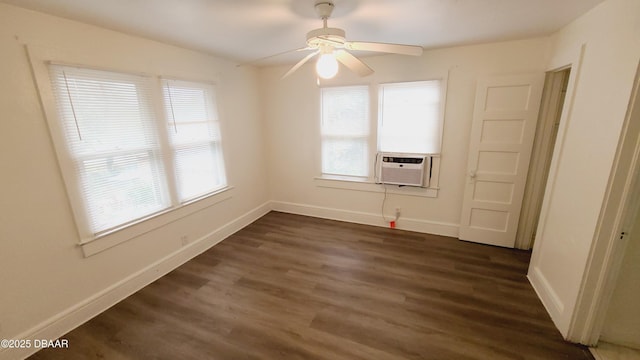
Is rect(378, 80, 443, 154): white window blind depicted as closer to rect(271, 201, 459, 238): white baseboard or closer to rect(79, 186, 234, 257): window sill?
rect(271, 201, 459, 238): white baseboard

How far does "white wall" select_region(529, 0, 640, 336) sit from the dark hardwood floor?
372mm

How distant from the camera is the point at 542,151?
9.17 ft

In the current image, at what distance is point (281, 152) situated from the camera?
430cm

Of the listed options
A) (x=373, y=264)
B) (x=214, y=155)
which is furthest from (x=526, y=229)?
(x=214, y=155)

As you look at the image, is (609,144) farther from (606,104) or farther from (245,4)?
(245,4)

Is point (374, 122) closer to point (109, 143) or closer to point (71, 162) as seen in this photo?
point (109, 143)

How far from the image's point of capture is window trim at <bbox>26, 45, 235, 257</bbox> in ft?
5.89

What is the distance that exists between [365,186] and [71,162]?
3.24 metres

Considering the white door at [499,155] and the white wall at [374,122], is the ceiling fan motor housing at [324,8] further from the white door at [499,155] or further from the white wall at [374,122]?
the white door at [499,155]

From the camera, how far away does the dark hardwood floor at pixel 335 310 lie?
1.82 meters

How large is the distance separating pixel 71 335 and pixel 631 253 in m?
4.12

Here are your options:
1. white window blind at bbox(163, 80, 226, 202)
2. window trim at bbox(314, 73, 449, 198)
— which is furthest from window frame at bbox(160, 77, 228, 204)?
window trim at bbox(314, 73, 449, 198)

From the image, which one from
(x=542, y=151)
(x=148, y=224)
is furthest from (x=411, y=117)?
(x=148, y=224)

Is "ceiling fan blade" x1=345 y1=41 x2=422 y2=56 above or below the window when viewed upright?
above
